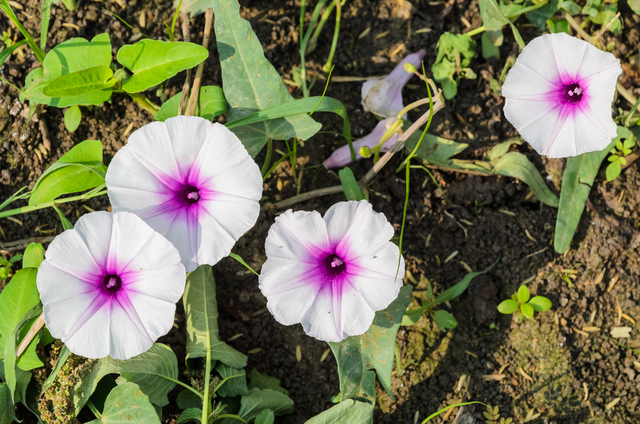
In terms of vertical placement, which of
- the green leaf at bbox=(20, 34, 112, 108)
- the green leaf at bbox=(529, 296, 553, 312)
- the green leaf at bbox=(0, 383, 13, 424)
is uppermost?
the green leaf at bbox=(20, 34, 112, 108)

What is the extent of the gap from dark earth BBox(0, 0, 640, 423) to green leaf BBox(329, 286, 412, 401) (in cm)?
33

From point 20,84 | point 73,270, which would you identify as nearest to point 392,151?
point 73,270

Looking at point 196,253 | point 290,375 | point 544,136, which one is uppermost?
point 544,136

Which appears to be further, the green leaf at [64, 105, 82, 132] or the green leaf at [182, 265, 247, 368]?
the green leaf at [64, 105, 82, 132]

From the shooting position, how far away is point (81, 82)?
2307 mm

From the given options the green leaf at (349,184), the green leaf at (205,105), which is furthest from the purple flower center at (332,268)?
the green leaf at (205,105)

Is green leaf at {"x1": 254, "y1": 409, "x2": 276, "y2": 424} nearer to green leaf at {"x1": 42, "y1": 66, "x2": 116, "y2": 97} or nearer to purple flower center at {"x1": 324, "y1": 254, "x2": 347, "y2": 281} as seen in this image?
purple flower center at {"x1": 324, "y1": 254, "x2": 347, "y2": 281}

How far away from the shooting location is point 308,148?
2.85m

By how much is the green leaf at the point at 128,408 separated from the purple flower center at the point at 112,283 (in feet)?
1.49

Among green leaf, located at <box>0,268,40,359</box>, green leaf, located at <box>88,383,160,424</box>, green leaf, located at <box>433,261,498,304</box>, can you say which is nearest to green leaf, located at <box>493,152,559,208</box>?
green leaf, located at <box>433,261,498,304</box>

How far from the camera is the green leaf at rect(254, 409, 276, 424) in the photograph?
240 centimetres

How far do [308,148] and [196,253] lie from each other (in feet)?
3.41

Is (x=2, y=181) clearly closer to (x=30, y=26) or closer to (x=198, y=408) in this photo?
(x=30, y=26)

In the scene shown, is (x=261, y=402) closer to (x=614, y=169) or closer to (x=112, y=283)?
(x=112, y=283)
